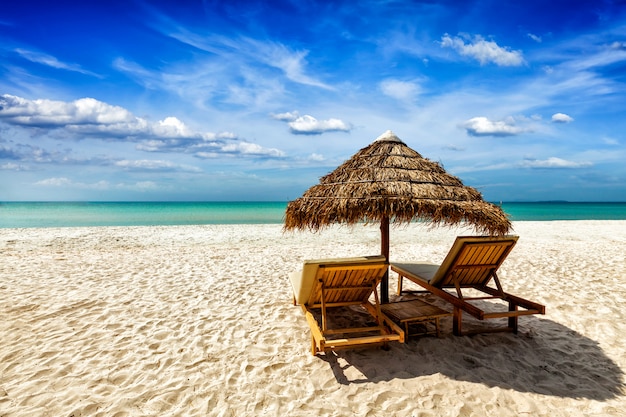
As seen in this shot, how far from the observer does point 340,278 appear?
392cm

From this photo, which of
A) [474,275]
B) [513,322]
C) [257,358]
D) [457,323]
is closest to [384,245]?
[474,275]

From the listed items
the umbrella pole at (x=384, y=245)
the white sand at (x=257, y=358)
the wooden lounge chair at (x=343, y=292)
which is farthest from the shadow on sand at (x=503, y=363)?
the umbrella pole at (x=384, y=245)

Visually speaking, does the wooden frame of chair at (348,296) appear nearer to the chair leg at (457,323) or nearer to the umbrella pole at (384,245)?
the umbrella pole at (384,245)

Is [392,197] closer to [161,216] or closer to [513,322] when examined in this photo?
[513,322]

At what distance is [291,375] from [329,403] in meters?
0.53

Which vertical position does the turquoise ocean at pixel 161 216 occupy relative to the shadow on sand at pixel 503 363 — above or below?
above

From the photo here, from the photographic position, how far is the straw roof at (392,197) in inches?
157

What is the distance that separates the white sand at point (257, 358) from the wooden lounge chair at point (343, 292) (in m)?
0.30

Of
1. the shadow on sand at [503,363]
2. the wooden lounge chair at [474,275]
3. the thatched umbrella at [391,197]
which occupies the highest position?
the thatched umbrella at [391,197]

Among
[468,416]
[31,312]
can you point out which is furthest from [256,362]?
[31,312]

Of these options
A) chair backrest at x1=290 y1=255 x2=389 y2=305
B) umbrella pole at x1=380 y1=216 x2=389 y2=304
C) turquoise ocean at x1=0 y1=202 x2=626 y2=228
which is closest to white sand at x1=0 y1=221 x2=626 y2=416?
chair backrest at x1=290 y1=255 x2=389 y2=305

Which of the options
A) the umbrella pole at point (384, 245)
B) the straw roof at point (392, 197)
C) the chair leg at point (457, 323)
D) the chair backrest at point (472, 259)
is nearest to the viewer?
the straw roof at point (392, 197)

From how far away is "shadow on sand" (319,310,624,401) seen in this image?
3.35m

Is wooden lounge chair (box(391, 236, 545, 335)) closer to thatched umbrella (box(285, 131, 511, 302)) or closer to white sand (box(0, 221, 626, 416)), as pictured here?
thatched umbrella (box(285, 131, 511, 302))
